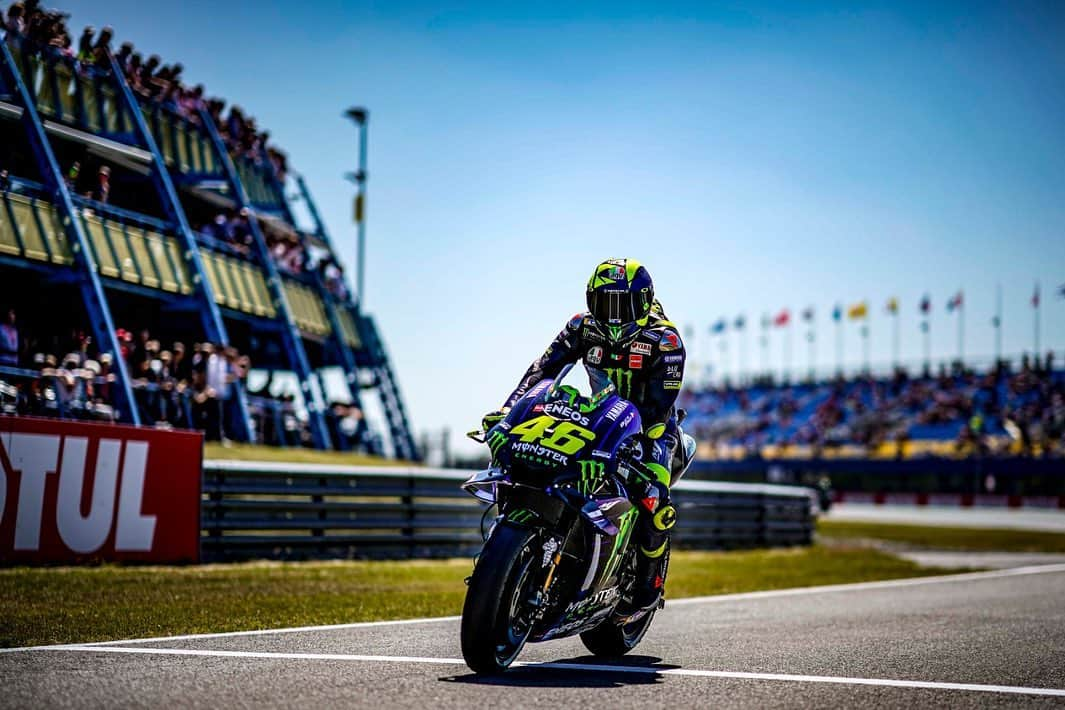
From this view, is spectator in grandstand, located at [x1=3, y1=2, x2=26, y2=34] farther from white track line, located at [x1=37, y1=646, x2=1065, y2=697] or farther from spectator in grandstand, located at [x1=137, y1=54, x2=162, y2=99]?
white track line, located at [x1=37, y1=646, x2=1065, y2=697]

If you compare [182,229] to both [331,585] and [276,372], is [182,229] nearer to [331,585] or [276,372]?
[276,372]

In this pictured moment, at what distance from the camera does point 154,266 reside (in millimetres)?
25969

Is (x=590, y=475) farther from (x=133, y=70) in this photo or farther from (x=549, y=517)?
(x=133, y=70)

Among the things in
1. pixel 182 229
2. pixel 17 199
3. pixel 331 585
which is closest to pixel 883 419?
pixel 182 229

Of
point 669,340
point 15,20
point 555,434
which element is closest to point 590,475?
point 555,434

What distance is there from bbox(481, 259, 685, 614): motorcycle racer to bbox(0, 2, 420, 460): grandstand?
11675 mm

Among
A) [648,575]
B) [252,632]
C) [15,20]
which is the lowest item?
[252,632]

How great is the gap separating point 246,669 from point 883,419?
200 ft

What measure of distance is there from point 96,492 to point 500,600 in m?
7.72

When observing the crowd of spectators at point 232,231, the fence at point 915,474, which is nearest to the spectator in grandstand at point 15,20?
the crowd of spectators at point 232,231

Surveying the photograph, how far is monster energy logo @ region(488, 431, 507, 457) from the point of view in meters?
6.04

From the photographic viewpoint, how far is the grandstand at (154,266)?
68.2 feet

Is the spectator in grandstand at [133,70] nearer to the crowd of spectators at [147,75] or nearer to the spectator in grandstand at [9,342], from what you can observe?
the crowd of spectators at [147,75]

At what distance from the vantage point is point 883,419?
63.7 meters
